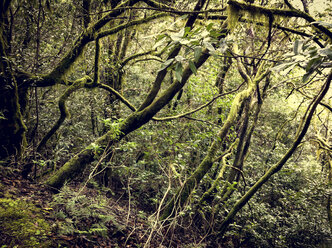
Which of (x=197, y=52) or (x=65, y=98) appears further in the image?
(x=65, y=98)

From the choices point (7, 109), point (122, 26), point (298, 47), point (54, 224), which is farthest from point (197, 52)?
point (7, 109)

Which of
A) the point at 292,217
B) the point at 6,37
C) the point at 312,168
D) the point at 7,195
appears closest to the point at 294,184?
the point at 312,168

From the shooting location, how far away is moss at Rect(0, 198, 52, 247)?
7.99 feet

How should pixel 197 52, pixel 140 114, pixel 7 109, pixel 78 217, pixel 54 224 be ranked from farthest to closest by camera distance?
pixel 140 114, pixel 7 109, pixel 78 217, pixel 54 224, pixel 197 52

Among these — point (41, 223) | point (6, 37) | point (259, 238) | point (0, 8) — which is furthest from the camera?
point (259, 238)

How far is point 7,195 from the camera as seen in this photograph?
3154 mm

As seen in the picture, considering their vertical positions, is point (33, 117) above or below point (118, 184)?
above

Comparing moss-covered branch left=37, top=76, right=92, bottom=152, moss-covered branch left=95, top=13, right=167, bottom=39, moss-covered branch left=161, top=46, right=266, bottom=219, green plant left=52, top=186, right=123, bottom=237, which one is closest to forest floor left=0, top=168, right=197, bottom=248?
green plant left=52, top=186, right=123, bottom=237

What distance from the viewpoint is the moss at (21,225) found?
244cm

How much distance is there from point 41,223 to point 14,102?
276 cm

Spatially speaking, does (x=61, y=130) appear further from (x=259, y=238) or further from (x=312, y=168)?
(x=312, y=168)

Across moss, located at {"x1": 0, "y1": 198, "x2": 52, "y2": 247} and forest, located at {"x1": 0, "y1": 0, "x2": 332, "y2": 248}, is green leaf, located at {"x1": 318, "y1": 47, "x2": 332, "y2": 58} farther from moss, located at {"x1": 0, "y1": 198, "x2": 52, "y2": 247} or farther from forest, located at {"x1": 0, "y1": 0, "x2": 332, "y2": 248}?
moss, located at {"x1": 0, "y1": 198, "x2": 52, "y2": 247}

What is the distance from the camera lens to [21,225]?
8.71ft

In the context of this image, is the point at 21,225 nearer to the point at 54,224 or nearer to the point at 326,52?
the point at 54,224
